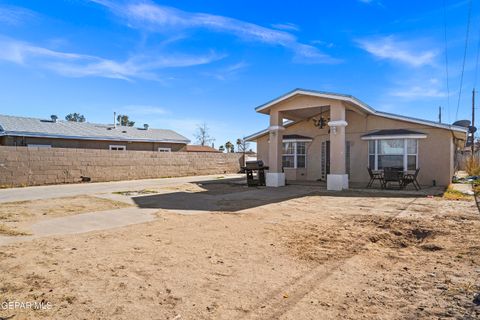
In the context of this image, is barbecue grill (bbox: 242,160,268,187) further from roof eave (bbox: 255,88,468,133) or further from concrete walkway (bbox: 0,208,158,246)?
concrete walkway (bbox: 0,208,158,246)

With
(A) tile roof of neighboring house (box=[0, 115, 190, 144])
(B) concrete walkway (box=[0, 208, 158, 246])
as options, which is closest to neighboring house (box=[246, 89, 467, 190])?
(B) concrete walkway (box=[0, 208, 158, 246])

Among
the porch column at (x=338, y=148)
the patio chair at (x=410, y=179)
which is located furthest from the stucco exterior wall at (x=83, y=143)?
the patio chair at (x=410, y=179)

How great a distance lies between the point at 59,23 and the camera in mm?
11188

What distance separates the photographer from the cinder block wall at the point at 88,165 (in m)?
14.0

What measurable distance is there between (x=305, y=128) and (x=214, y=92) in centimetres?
981

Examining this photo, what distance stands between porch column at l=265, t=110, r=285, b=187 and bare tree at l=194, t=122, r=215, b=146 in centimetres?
4434

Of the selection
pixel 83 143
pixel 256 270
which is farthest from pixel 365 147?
pixel 83 143

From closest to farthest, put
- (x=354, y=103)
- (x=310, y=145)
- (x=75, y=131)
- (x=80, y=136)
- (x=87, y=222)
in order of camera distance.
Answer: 1. (x=87, y=222)
2. (x=354, y=103)
3. (x=310, y=145)
4. (x=80, y=136)
5. (x=75, y=131)

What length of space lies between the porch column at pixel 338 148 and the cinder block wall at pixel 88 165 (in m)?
12.4

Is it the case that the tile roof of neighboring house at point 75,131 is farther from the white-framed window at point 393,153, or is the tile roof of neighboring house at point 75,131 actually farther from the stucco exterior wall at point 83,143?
the white-framed window at point 393,153

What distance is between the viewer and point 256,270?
361 centimetres

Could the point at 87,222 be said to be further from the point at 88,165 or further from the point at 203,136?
the point at 203,136

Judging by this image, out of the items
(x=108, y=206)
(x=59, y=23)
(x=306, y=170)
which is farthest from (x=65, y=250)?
(x=306, y=170)

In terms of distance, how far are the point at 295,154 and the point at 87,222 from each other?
43.1 ft
